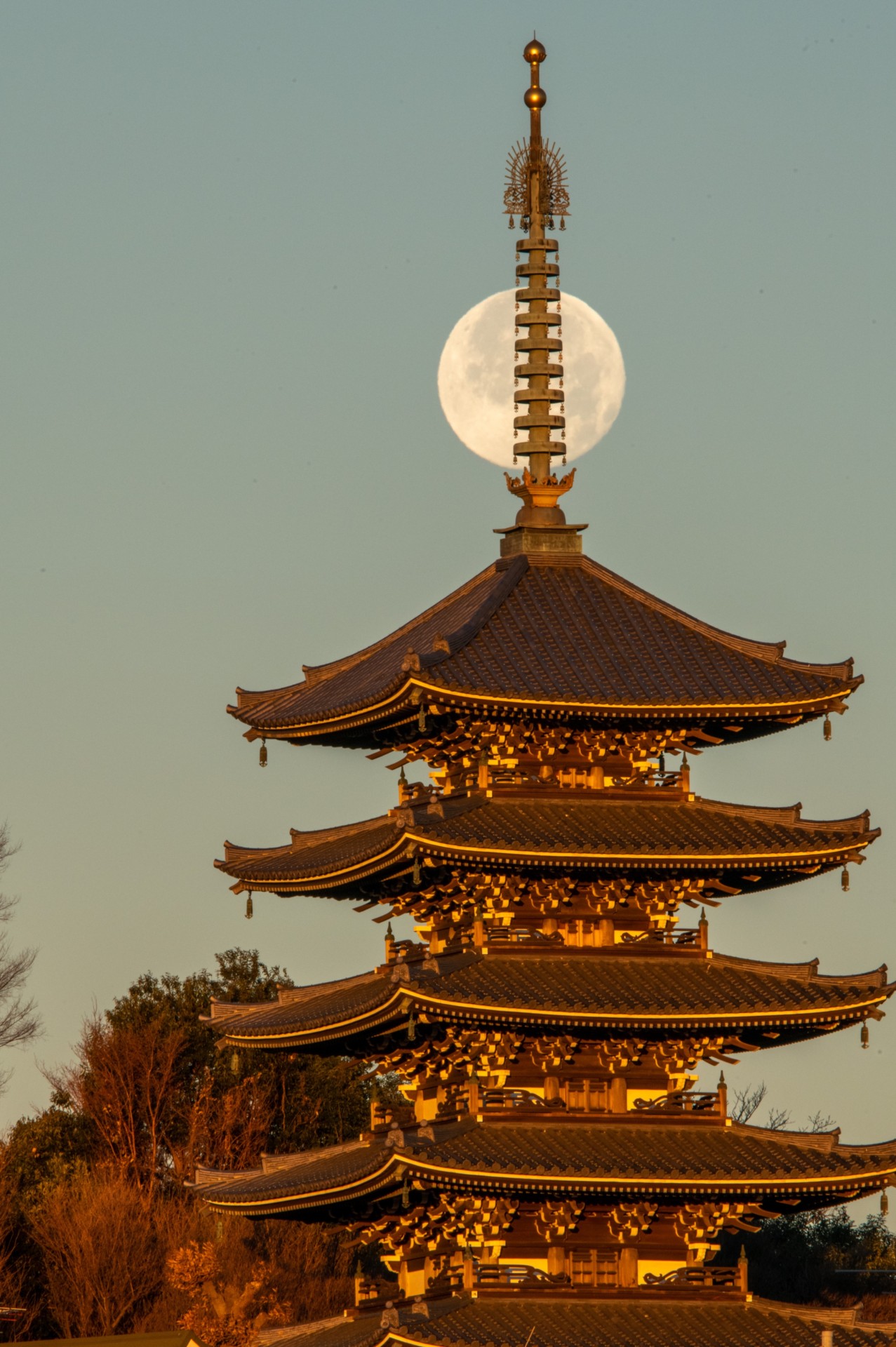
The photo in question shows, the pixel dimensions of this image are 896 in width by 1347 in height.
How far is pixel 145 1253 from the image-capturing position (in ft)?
298

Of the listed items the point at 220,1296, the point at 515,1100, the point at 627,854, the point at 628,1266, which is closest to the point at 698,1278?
the point at 628,1266

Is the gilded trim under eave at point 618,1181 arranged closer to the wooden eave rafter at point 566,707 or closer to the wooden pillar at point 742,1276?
the wooden pillar at point 742,1276

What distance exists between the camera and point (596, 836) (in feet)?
157

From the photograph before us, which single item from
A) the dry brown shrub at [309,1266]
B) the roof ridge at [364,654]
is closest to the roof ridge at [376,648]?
the roof ridge at [364,654]

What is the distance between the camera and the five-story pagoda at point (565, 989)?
46375 millimetres

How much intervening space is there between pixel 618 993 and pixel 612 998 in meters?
0.28

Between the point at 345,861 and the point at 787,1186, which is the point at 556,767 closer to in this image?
the point at 345,861

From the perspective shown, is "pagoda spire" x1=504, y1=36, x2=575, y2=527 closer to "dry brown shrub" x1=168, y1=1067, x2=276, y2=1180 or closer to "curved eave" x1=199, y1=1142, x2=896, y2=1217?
"curved eave" x1=199, y1=1142, x2=896, y2=1217

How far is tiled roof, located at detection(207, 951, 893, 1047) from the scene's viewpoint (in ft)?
152

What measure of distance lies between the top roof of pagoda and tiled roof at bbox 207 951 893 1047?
417 centimetres

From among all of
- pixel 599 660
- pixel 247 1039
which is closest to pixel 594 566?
pixel 599 660

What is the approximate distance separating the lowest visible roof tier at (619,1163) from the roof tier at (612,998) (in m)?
1.68

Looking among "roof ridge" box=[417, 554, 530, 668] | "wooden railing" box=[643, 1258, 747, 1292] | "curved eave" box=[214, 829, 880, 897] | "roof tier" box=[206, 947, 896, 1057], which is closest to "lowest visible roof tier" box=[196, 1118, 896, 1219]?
"wooden railing" box=[643, 1258, 747, 1292]

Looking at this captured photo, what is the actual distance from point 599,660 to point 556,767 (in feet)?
6.53
